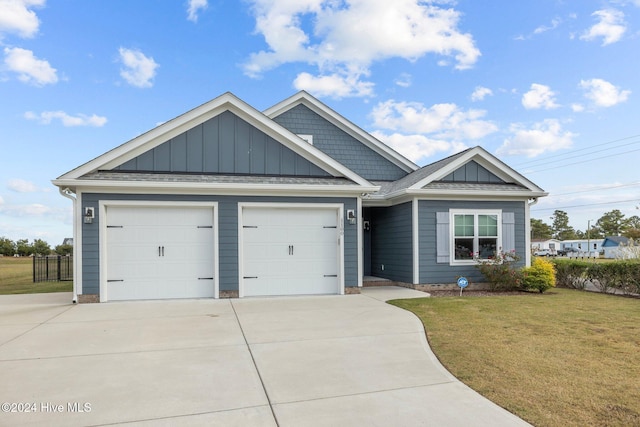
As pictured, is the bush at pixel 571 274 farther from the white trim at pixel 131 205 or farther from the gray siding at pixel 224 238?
the white trim at pixel 131 205

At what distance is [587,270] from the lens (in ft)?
40.9

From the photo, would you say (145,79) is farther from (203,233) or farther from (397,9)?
(397,9)

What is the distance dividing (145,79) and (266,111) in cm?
447

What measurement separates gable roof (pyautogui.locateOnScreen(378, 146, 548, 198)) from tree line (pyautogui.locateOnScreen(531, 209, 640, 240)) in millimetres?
51889

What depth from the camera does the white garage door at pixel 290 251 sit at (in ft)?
32.9

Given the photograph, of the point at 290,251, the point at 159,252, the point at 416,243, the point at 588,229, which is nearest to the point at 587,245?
the point at 588,229

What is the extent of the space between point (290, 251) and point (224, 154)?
2.84m

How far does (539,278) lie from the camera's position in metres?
11.1

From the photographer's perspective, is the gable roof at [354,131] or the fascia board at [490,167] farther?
the gable roof at [354,131]

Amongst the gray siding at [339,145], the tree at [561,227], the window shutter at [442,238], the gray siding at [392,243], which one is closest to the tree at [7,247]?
the gray siding at [339,145]

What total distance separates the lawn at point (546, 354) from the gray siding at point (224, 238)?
2.02 meters

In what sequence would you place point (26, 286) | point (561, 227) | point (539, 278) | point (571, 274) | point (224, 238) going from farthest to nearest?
point (561, 227)
point (26, 286)
point (571, 274)
point (539, 278)
point (224, 238)

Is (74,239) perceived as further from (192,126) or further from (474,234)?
(474,234)

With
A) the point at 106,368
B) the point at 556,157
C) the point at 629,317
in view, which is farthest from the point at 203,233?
the point at 556,157
